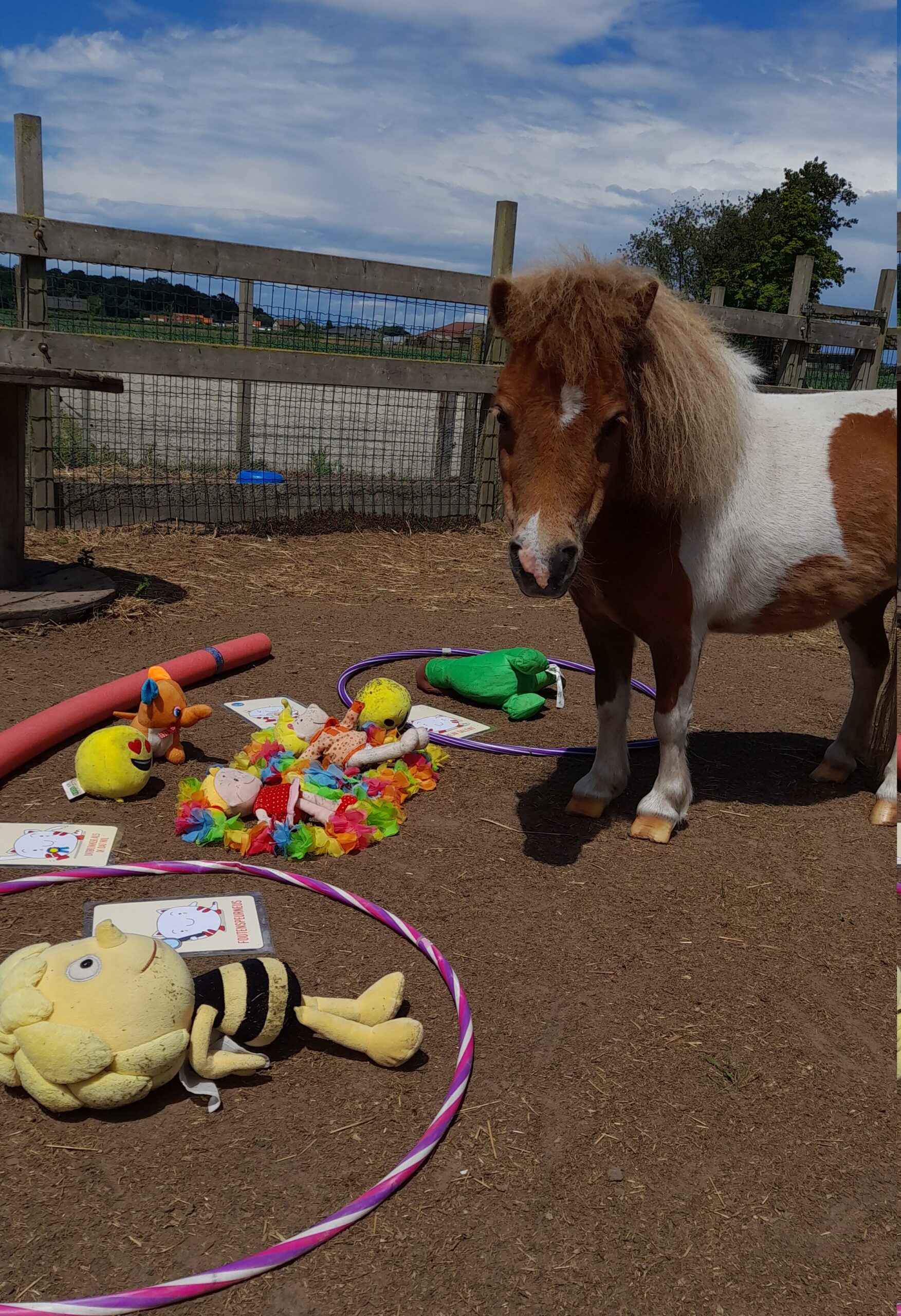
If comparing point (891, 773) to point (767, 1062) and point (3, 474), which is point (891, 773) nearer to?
point (767, 1062)

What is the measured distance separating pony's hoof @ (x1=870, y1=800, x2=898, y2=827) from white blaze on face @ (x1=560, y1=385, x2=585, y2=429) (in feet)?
6.75

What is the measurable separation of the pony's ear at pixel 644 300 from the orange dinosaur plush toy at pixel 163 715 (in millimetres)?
2190

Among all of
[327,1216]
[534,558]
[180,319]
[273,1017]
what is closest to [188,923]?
[273,1017]

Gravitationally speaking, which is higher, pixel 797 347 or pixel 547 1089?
pixel 797 347

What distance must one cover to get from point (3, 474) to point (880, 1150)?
218 inches

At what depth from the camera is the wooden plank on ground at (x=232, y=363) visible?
21.3 ft

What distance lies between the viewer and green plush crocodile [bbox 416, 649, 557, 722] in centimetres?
468

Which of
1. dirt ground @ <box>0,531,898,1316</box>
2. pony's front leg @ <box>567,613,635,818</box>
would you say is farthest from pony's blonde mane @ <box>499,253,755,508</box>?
dirt ground @ <box>0,531,898,1316</box>

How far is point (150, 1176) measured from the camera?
190 cm

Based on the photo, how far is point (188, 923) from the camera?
2.75 metres

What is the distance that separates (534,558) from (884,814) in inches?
81.1

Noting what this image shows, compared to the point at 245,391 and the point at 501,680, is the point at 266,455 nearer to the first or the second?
the point at 245,391

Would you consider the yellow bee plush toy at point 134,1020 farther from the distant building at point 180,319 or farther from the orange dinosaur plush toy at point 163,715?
the distant building at point 180,319

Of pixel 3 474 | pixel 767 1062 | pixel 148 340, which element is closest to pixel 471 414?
pixel 148 340
